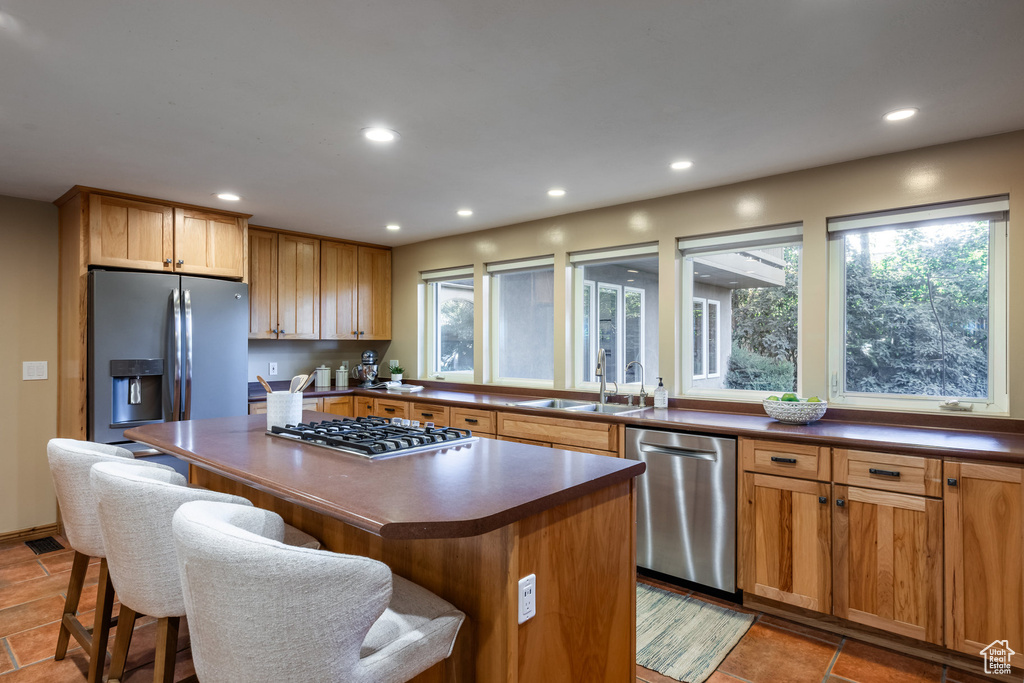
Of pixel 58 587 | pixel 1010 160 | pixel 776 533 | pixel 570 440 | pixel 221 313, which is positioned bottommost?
pixel 58 587

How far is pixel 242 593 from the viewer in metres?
0.95

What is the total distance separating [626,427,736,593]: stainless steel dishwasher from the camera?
110 inches

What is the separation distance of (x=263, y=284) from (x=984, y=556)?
4869 millimetres

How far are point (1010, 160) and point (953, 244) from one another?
0.42m

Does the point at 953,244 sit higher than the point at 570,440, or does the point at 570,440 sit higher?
the point at 953,244

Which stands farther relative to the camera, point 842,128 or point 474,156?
point 474,156

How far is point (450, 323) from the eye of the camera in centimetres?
533

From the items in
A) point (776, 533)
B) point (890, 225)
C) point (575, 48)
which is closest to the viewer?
point (575, 48)

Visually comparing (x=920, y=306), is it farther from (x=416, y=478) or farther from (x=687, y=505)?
(x=416, y=478)

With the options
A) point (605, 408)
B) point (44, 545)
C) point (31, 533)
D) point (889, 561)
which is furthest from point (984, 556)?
point (31, 533)

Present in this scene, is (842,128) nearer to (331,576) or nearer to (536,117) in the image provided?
(536,117)

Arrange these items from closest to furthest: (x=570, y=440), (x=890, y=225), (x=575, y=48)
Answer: (x=575, y=48) < (x=890, y=225) < (x=570, y=440)

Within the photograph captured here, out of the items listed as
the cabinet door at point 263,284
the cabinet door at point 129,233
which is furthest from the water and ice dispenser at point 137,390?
the cabinet door at point 263,284

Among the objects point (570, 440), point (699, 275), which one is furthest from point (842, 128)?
point (570, 440)
